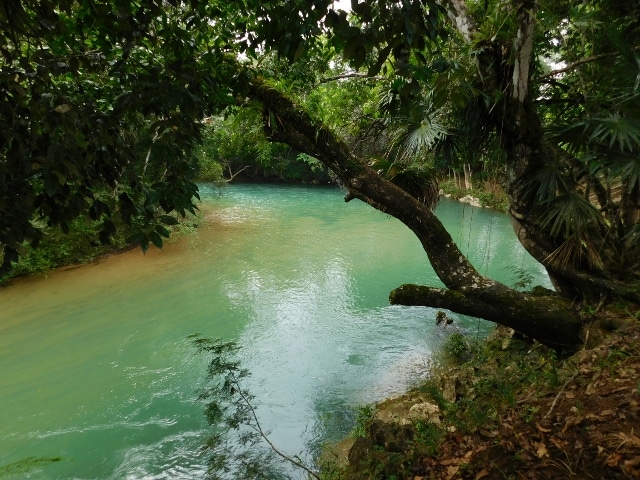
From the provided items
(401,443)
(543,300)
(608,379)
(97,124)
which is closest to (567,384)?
(608,379)

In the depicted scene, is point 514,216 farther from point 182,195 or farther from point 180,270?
point 180,270

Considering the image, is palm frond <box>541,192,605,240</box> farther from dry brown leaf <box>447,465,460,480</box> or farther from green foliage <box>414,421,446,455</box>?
dry brown leaf <box>447,465,460,480</box>

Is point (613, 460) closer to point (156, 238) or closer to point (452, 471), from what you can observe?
point (452, 471)

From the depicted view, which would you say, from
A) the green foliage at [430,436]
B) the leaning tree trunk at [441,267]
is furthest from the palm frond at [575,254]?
the green foliage at [430,436]

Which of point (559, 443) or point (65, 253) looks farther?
point (65, 253)

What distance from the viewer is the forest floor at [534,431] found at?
6.86 feet

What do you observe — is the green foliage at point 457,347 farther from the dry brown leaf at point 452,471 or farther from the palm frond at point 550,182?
the dry brown leaf at point 452,471

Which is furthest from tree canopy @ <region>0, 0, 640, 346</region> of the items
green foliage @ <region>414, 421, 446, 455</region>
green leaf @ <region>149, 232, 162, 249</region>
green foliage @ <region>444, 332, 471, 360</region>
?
green foliage @ <region>444, 332, 471, 360</region>

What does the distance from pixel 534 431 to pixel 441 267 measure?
2.29 meters

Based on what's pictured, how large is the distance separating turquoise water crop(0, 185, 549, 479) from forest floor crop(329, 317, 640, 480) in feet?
5.50

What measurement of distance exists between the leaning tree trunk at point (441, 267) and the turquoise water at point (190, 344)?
169 centimetres

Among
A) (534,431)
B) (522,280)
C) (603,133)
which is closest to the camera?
(534,431)

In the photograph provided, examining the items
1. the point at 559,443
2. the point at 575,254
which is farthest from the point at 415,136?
the point at 559,443

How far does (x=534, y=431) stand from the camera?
2404 millimetres
